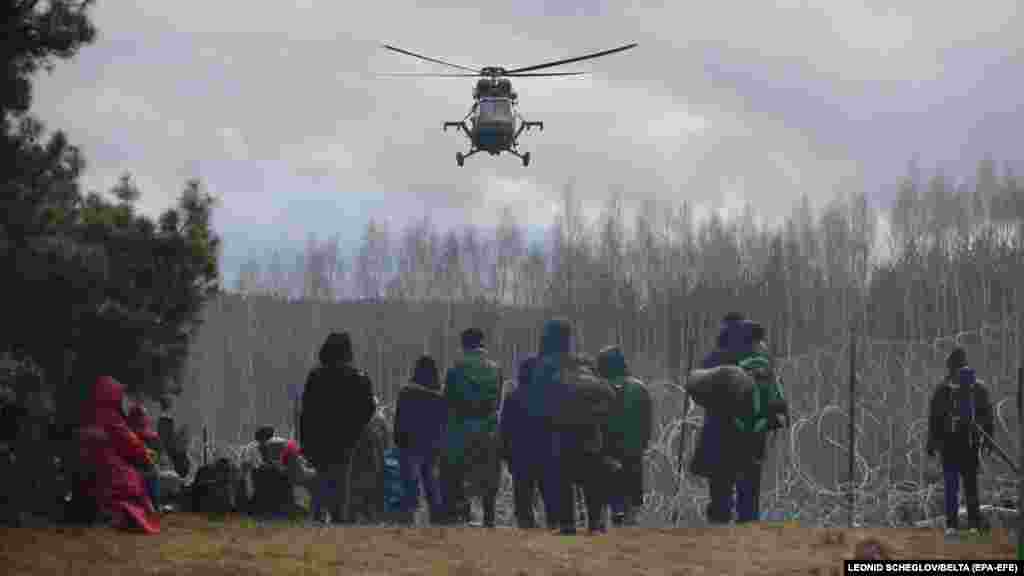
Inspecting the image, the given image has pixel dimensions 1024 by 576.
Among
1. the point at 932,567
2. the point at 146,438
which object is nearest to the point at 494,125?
the point at 146,438

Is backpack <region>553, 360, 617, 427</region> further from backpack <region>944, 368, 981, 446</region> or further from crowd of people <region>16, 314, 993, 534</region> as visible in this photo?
backpack <region>944, 368, 981, 446</region>

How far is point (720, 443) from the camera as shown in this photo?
1154 cm

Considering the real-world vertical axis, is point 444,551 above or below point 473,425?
below

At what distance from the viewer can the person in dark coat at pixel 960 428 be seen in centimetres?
1165

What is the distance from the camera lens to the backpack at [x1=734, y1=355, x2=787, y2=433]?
37.6 ft

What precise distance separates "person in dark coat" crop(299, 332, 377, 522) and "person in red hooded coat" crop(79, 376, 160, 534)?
1847 mm

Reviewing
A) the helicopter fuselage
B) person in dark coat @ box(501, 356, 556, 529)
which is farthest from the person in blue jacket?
the helicopter fuselage

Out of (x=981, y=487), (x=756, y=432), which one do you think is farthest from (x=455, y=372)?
(x=981, y=487)

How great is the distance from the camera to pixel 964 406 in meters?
11.7

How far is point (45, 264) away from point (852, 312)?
3580 cm

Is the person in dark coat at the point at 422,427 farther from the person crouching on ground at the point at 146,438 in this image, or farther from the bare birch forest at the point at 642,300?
the bare birch forest at the point at 642,300

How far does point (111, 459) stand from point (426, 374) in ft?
10.6

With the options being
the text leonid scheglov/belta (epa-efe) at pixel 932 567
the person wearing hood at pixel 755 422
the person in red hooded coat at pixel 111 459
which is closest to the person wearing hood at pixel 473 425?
the person wearing hood at pixel 755 422

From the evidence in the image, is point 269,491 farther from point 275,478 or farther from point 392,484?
point 392,484
